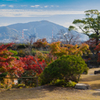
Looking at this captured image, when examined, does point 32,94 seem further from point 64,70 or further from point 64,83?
point 64,83

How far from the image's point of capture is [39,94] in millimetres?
5418

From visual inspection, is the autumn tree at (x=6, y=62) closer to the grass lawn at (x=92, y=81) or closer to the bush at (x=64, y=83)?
the bush at (x=64, y=83)

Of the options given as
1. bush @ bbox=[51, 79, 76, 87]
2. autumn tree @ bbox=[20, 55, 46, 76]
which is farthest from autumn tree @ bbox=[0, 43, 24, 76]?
autumn tree @ bbox=[20, 55, 46, 76]

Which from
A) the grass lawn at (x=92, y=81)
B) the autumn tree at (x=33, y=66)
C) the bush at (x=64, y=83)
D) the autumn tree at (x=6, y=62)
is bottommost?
the grass lawn at (x=92, y=81)

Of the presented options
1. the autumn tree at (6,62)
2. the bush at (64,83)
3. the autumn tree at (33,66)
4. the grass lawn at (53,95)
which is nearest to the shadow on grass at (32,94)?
the grass lawn at (53,95)

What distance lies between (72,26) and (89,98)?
1683 cm

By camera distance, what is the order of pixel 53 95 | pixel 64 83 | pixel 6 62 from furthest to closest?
pixel 64 83, pixel 6 62, pixel 53 95

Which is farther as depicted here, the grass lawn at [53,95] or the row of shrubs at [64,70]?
the row of shrubs at [64,70]

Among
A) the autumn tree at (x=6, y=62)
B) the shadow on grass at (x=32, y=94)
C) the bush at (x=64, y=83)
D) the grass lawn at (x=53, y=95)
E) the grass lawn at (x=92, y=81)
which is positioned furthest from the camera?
the grass lawn at (x=92, y=81)

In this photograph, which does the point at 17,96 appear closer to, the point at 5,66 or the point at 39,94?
the point at 39,94

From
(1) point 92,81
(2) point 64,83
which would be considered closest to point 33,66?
(2) point 64,83

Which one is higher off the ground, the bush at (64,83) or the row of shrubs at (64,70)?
the row of shrubs at (64,70)

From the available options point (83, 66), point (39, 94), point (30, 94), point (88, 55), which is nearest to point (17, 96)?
point (30, 94)

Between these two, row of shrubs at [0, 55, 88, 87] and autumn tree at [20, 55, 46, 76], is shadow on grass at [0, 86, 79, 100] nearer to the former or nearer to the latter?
row of shrubs at [0, 55, 88, 87]
